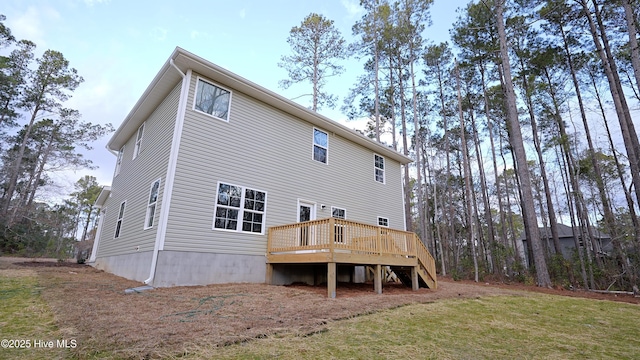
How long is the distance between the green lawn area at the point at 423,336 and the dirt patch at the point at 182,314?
6.0 inches

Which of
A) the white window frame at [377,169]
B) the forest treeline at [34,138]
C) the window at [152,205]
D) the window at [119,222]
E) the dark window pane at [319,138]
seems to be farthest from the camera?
the forest treeline at [34,138]

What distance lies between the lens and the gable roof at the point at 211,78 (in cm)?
765

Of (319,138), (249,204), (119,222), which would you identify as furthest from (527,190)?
(119,222)

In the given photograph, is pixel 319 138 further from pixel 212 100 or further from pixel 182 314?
pixel 182 314

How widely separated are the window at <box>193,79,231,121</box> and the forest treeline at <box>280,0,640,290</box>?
30.8ft

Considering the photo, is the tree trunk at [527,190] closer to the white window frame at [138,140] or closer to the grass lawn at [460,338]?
the grass lawn at [460,338]

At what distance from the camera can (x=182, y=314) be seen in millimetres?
4016

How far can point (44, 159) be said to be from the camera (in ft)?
73.0

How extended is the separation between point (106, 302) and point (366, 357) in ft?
14.2

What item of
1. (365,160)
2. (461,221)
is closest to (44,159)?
(365,160)

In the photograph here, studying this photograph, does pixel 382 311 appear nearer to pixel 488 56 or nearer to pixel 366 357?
pixel 366 357

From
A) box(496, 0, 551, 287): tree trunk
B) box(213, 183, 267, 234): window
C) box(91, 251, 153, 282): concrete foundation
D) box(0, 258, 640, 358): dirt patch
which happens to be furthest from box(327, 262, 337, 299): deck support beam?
box(496, 0, 551, 287): tree trunk

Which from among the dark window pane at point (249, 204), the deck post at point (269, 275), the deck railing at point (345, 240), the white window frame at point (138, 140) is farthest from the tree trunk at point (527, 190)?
the white window frame at point (138, 140)

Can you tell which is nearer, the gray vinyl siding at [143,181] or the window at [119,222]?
the gray vinyl siding at [143,181]
